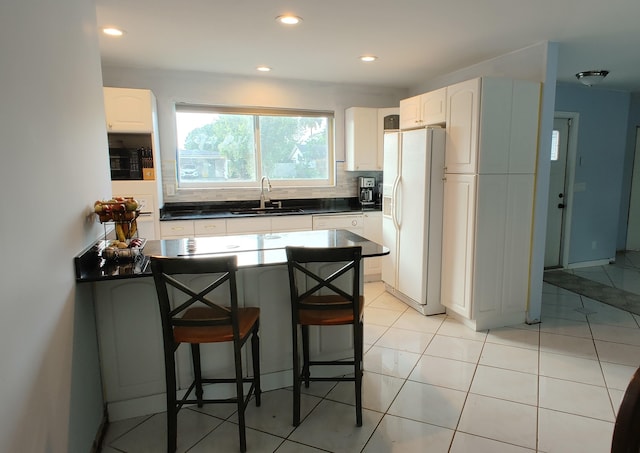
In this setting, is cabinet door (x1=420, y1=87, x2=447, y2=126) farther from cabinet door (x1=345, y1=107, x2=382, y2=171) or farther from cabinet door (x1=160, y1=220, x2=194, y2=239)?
cabinet door (x1=160, y1=220, x2=194, y2=239)

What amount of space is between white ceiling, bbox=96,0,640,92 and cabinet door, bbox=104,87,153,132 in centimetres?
35

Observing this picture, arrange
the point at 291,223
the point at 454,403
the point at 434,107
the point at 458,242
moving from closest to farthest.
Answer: the point at 454,403
the point at 458,242
the point at 434,107
the point at 291,223

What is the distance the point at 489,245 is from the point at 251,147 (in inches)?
117

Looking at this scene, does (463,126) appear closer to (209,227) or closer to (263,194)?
(263,194)

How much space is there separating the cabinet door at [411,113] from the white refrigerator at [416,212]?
220 mm

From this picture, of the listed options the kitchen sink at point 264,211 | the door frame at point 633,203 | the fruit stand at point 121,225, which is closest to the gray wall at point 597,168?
the door frame at point 633,203

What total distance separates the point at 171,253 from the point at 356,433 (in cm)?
149

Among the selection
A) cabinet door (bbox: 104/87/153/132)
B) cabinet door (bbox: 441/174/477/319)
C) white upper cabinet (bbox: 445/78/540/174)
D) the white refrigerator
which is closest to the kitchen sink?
the white refrigerator

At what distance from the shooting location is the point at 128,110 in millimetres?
3715

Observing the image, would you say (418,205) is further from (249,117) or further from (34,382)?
(34,382)

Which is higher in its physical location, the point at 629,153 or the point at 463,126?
the point at 463,126

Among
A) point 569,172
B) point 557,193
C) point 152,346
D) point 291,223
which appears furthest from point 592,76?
point 152,346

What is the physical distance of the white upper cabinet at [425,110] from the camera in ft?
11.4

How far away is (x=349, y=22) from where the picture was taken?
2.79 metres
